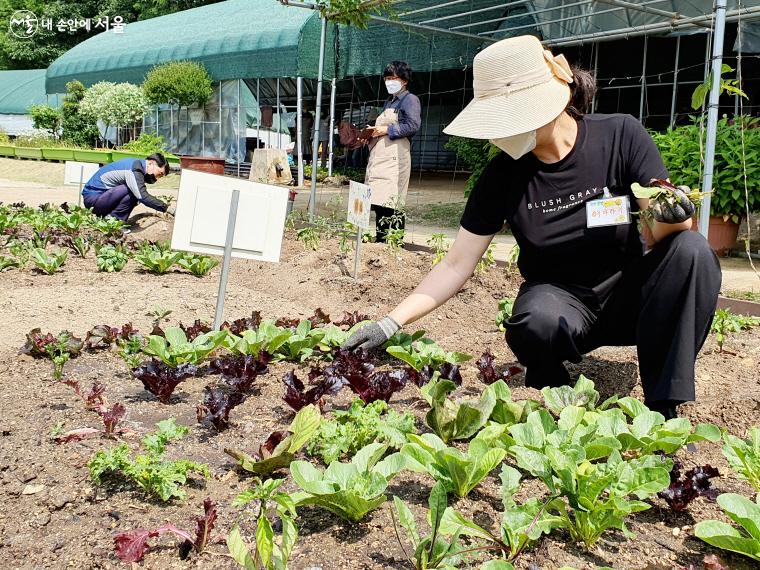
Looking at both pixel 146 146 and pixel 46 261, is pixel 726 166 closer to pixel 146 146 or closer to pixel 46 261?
pixel 46 261

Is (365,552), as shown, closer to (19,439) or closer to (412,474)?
(412,474)

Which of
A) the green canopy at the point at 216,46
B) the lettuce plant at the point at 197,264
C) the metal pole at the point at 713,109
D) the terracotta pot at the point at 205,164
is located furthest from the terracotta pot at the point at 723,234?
the terracotta pot at the point at 205,164

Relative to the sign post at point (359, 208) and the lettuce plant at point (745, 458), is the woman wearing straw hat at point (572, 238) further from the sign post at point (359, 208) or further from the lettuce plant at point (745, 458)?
the sign post at point (359, 208)

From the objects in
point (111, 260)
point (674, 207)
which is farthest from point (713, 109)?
point (111, 260)

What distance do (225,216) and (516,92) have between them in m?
1.59

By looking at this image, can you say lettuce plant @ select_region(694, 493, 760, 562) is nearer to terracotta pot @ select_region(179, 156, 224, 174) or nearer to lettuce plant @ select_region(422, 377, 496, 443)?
lettuce plant @ select_region(422, 377, 496, 443)

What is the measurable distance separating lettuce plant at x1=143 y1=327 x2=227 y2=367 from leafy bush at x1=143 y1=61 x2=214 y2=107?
18161 mm

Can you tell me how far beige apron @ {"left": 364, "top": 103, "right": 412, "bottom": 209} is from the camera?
7227mm

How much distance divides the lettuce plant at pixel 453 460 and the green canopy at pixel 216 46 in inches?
585

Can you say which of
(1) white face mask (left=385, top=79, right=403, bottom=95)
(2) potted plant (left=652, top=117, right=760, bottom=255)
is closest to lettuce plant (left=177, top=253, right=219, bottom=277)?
(1) white face mask (left=385, top=79, right=403, bottom=95)

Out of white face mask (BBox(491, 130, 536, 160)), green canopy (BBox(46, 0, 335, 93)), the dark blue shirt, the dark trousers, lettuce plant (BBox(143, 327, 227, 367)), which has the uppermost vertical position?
green canopy (BBox(46, 0, 335, 93))

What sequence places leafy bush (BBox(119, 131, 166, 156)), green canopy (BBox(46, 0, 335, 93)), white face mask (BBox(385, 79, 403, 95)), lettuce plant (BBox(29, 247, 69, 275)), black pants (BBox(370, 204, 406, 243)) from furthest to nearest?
1. leafy bush (BBox(119, 131, 166, 156))
2. green canopy (BBox(46, 0, 335, 93))
3. black pants (BBox(370, 204, 406, 243))
4. white face mask (BBox(385, 79, 403, 95))
5. lettuce plant (BBox(29, 247, 69, 275))

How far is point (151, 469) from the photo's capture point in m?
2.13

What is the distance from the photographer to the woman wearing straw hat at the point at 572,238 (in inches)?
105
